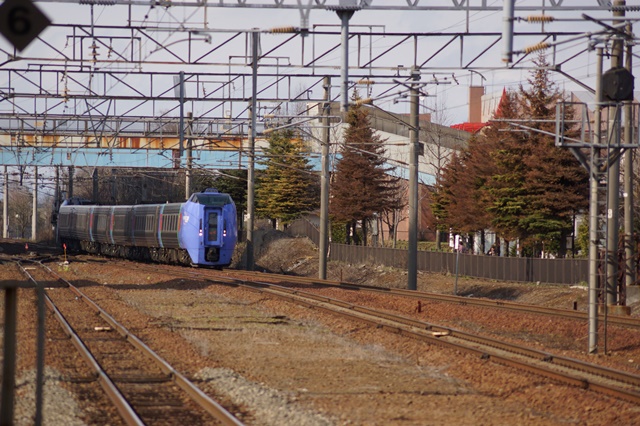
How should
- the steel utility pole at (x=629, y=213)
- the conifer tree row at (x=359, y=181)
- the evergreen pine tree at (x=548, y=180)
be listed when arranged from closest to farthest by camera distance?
the steel utility pole at (x=629, y=213) → the evergreen pine tree at (x=548, y=180) → the conifer tree row at (x=359, y=181)

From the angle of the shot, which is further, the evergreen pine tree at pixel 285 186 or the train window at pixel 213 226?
the evergreen pine tree at pixel 285 186

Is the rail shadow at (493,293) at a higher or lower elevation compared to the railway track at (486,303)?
lower

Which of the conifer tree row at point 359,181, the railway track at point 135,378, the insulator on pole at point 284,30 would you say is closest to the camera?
the railway track at point 135,378

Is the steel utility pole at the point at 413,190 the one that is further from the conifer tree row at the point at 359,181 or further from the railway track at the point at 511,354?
the conifer tree row at the point at 359,181

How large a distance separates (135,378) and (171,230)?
3032 cm

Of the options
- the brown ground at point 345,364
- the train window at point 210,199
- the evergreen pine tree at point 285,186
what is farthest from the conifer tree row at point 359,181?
the brown ground at point 345,364

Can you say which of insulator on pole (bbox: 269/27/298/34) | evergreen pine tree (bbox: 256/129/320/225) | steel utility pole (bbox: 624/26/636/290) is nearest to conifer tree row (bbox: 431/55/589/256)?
steel utility pole (bbox: 624/26/636/290)

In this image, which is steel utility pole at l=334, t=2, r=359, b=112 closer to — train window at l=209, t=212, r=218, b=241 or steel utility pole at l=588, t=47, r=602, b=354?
steel utility pole at l=588, t=47, r=602, b=354

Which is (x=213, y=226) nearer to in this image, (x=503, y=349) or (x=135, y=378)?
(x=503, y=349)

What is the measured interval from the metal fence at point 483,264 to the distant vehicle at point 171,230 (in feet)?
33.9

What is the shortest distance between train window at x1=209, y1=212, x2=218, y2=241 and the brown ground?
41.6 ft

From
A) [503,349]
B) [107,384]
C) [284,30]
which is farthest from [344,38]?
[107,384]

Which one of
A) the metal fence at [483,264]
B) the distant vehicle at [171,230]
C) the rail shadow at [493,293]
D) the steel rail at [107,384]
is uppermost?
the distant vehicle at [171,230]

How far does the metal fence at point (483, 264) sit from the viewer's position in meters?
36.5
